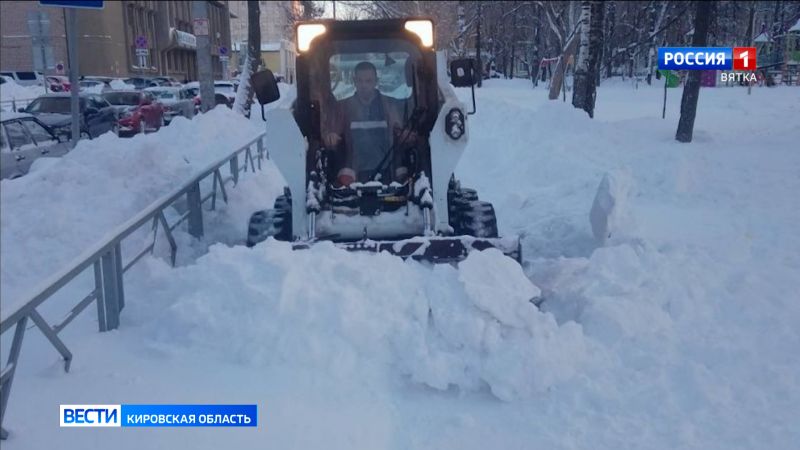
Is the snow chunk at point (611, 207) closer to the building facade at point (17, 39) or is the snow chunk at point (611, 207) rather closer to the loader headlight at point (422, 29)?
the loader headlight at point (422, 29)

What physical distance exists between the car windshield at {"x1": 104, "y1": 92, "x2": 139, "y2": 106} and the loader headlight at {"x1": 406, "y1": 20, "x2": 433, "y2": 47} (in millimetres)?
18867

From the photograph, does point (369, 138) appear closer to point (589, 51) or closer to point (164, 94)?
point (589, 51)

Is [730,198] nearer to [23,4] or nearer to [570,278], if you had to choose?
[570,278]

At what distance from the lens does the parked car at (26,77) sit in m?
35.2

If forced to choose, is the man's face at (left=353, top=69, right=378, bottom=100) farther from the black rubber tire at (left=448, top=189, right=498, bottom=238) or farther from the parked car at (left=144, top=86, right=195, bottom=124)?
the parked car at (left=144, top=86, right=195, bottom=124)

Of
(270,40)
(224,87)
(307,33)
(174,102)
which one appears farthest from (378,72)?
(270,40)

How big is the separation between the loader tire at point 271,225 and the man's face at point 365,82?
1242 millimetres

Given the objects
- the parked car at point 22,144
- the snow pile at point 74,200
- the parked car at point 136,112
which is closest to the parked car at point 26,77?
the parked car at point 136,112

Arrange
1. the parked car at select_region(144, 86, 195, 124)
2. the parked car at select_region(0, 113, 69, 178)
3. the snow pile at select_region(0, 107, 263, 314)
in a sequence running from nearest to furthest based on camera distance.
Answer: the snow pile at select_region(0, 107, 263, 314)
the parked car at select_region(0, 113, 69, 178)
the parked car at select_region(144, 86, 195, 124)

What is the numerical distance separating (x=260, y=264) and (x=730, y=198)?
654cm

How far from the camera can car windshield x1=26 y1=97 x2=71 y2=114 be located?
18.2 metres

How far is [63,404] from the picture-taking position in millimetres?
4059

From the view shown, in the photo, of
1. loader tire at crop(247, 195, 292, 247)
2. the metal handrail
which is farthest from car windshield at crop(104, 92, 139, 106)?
loader tire at crop(247, 195, 292, 247)

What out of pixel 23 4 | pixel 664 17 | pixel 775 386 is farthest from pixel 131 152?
pixel 23 4
